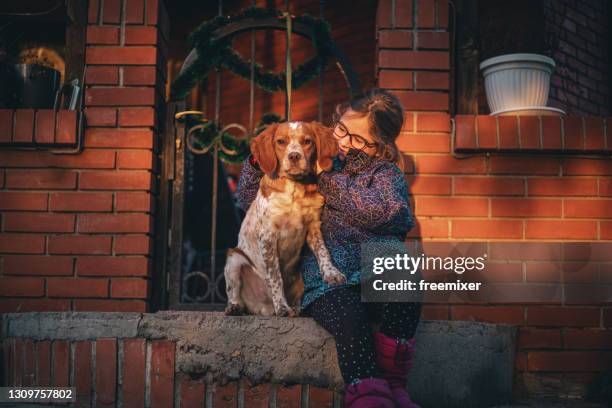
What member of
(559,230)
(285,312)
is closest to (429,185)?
(559,230)

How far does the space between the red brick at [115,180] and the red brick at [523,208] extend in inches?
Result: 67.2

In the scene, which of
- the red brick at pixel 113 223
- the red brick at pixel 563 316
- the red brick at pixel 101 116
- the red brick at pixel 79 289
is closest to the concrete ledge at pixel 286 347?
the red brick at pixel 79 289

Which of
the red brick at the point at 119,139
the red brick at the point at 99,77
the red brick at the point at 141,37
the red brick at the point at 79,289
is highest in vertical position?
the red brick at the point at 141,37

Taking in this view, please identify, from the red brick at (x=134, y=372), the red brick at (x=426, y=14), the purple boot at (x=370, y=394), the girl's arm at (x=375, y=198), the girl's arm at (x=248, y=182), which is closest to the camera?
the purple boot at (x=370, y=394)

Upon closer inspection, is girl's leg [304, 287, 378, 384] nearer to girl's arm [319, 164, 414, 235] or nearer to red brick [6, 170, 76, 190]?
girl's arm [319, 164, 414, 235]

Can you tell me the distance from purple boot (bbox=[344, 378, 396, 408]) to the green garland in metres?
1.96

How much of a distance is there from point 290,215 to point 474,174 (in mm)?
1051

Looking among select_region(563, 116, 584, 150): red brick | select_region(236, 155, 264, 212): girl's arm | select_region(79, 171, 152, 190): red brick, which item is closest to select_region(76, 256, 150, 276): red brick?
select_region(79, 171, 152, 190): red brick

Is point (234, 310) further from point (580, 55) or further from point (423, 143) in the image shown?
point (580, 55)

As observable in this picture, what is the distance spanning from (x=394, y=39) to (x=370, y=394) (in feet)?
6.09

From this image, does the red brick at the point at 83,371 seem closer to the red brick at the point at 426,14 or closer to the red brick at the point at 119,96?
the red brick at the point at 119,96

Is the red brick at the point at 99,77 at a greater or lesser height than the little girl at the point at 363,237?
greater

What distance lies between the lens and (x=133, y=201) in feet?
10.6

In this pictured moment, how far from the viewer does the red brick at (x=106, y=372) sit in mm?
2744
